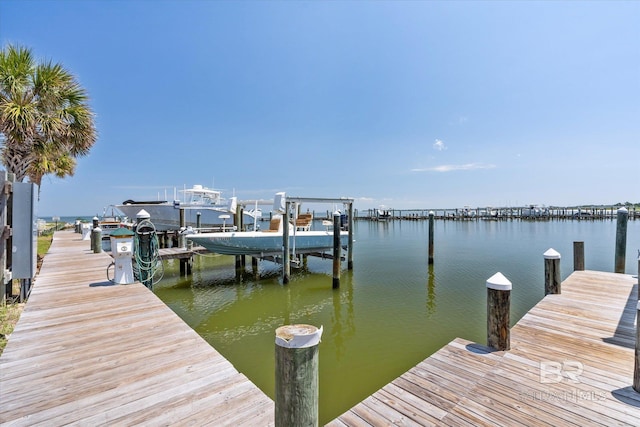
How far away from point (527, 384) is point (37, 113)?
39.1 ft

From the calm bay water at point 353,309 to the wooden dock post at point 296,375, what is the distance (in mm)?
Result: 2582

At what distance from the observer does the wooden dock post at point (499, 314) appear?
3771 millimetres

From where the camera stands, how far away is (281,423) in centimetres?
197

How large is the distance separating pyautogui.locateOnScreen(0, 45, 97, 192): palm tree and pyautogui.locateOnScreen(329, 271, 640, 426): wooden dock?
34.4 feet

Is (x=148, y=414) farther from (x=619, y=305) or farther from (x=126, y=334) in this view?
(x=619, y=305)

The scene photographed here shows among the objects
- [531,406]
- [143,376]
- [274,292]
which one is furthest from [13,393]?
[274,292]

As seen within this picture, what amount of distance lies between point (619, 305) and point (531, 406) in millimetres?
4574

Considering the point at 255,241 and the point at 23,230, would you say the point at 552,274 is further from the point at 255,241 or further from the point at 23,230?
the point at 23,230

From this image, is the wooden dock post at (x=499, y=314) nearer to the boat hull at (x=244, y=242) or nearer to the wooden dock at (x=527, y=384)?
the wooden dock at (x=527, y=384)

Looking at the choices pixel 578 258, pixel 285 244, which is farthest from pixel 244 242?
pixel 578 258

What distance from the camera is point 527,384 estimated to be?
2998 mm

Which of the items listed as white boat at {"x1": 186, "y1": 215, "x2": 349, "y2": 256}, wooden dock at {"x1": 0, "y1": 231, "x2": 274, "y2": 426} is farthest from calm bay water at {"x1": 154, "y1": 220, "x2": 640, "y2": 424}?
wooden dock at {"x1": 0, "y1": 231, "x2": 274, "y2": 426}

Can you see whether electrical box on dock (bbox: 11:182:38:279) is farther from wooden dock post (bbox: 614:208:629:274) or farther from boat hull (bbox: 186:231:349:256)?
wooden dock post (bbox: 614:208:629:274)

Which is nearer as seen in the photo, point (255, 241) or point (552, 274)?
point (552, 274)
